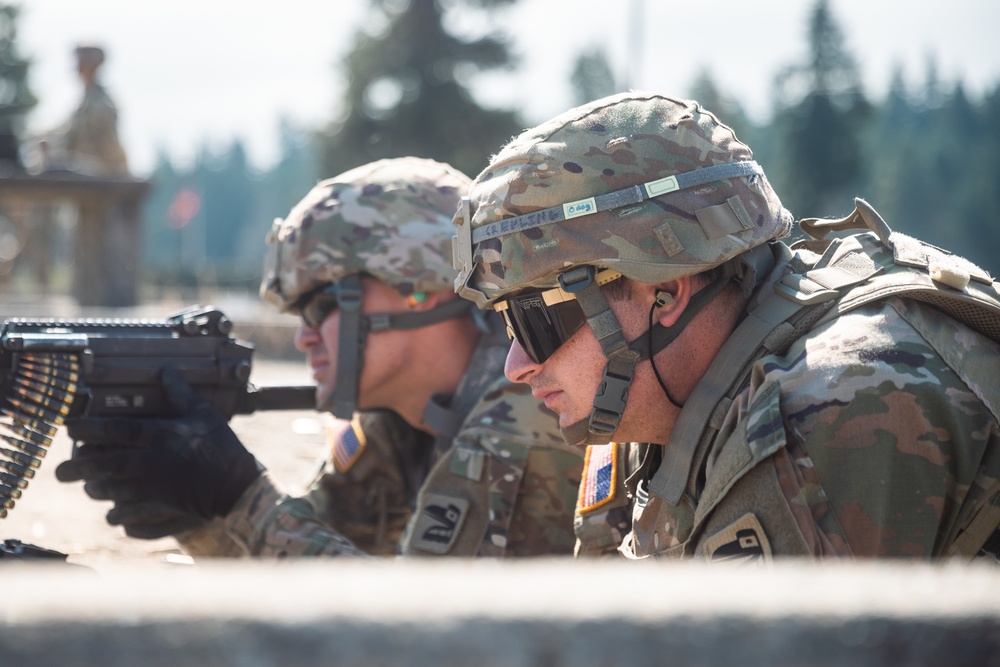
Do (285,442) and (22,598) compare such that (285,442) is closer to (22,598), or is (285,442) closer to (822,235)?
(822,235)

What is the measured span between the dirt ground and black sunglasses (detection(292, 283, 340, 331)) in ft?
0.83

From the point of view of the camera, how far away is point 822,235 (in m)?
2.89

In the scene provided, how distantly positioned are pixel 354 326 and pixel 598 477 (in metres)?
1.50

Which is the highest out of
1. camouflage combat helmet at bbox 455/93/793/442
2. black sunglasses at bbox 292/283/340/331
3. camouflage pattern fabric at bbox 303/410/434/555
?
camouflage combat helmet at bbox 455/93/793/442

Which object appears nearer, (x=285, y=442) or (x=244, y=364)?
(x=244, y=364)

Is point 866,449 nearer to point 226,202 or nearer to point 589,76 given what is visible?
point 589,76

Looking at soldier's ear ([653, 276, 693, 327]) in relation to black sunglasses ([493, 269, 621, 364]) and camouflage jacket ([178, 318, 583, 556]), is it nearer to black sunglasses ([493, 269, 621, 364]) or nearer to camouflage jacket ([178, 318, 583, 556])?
black sunglasses ([493, 269, 621, 364])

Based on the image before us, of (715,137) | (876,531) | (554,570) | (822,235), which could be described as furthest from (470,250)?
(554,570)

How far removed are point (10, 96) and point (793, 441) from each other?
49794 millimetres

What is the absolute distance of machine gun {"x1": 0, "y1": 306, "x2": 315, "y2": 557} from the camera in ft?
11.6

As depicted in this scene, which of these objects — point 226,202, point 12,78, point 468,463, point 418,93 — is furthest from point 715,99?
point 226,202

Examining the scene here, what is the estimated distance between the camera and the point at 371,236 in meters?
4.25

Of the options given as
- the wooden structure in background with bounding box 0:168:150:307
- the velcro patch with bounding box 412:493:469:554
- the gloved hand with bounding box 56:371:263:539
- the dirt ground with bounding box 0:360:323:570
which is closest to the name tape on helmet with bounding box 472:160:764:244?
the velcro patch with bounding box 412:493:469:554

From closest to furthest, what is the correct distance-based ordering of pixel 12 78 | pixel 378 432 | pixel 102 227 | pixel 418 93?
pixel 378 432 → pixel 102 227 → pixel 418 93 → pixel 12 78
